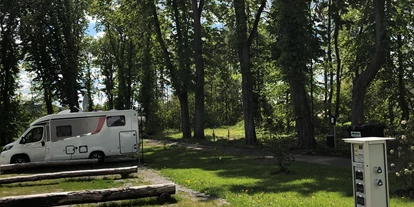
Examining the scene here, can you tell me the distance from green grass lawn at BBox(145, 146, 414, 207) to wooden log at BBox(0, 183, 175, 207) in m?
1.72

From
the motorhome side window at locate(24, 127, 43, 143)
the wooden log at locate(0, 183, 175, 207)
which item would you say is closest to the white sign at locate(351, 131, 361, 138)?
the wooden log at locate(0, 183, 175, 207)

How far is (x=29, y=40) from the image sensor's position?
33125 mm

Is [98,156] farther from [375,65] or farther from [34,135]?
[375,65]

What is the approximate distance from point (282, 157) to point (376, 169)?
711 cm

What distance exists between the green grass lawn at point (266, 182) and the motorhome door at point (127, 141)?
255cm

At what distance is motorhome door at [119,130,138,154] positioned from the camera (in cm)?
1880

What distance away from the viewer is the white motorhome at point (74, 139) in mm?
18281

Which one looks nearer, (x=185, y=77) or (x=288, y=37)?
(x=288, y=37)

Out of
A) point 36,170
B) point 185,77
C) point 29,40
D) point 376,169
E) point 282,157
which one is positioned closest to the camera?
point 376,169

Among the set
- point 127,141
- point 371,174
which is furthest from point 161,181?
point 371,174

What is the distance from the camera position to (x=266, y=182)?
A: 1097 cm

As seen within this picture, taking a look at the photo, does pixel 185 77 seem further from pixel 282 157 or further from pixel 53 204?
pixel 53 204

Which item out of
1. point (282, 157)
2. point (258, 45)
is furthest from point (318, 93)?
point (282, 157)

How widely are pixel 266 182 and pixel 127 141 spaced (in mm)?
9834
